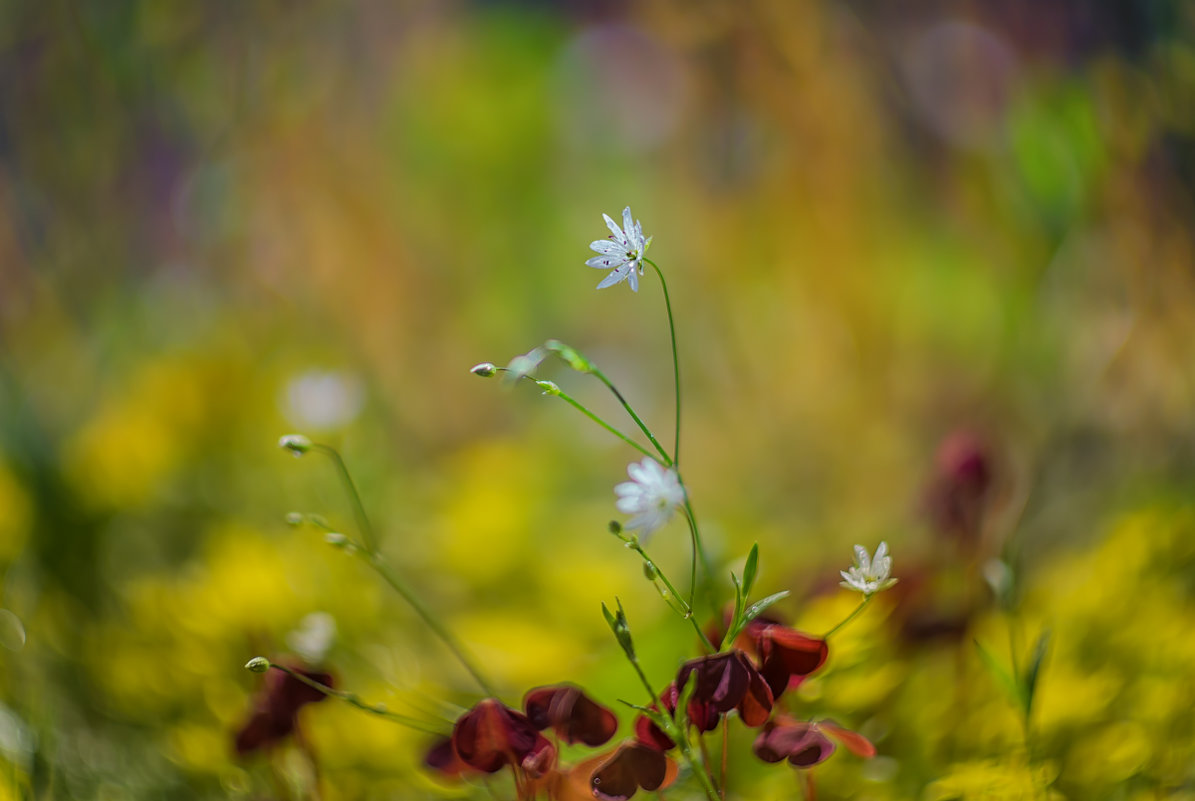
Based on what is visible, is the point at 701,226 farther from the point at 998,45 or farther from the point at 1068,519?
the point at 1068,519

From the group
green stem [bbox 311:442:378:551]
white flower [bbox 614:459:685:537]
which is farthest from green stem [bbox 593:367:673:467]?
green stem [bbox 311:442:378:551]

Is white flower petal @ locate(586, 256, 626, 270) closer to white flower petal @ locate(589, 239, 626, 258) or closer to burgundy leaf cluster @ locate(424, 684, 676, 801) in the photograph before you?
white flower petal @ locate(589, 239, 626, 258)

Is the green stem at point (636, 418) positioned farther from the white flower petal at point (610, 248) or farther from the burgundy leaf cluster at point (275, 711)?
the burgundy leaf cluster at point (275, 711)

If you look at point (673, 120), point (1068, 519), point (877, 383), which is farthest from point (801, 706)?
point (673, 120)

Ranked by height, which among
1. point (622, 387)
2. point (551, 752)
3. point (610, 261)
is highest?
point (622, 387)

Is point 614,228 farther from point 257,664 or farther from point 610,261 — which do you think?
point 257,664

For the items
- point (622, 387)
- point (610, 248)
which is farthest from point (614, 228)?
point (622, 387)
